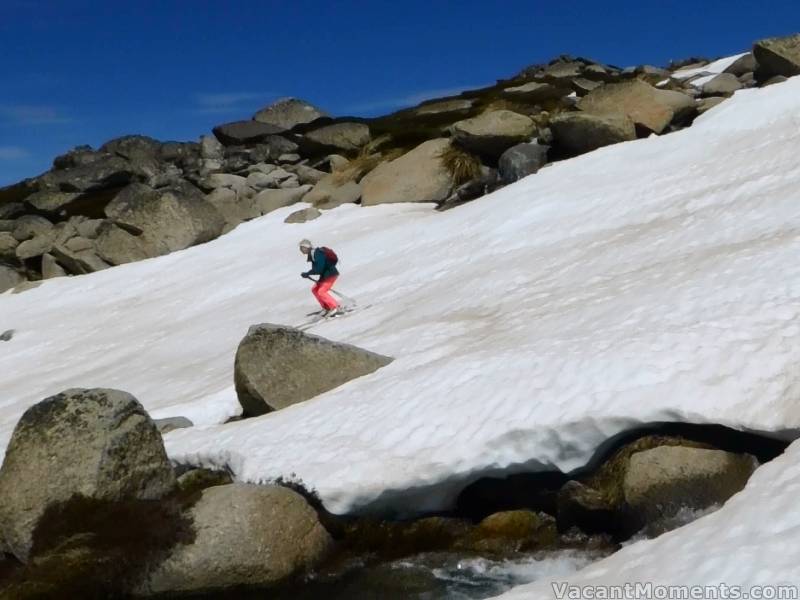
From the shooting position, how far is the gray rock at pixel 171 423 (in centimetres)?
1655

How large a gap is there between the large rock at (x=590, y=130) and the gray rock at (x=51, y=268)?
27.0 metres

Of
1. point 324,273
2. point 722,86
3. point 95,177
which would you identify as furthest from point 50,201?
point 722,86

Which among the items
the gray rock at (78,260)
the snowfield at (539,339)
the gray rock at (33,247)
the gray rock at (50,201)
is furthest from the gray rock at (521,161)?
the gray rock at (50,201)

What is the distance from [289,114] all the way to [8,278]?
37562 mm

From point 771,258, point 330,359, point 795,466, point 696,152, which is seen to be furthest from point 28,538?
point 696,152

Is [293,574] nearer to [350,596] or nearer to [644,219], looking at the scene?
[350,596]

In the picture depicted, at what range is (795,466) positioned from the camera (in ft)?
28.1

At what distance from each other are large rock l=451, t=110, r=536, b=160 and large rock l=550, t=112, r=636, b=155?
2459 mm

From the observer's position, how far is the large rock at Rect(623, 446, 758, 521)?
10211mm

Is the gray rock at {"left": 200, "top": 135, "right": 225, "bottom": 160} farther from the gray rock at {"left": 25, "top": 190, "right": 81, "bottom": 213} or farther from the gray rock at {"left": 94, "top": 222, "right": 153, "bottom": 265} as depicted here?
the gray rock at {"left": 94, "top": 222, "right": 153, "bottom": 265}

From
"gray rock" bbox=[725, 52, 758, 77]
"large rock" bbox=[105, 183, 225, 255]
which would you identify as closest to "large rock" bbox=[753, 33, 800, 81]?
"gray rock" bbox=[725, 52, 758, 77]

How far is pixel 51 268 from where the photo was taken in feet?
147

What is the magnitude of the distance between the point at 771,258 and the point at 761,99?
17727 mm

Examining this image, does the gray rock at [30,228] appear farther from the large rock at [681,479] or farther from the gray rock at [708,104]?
the large rock at [681,479]
